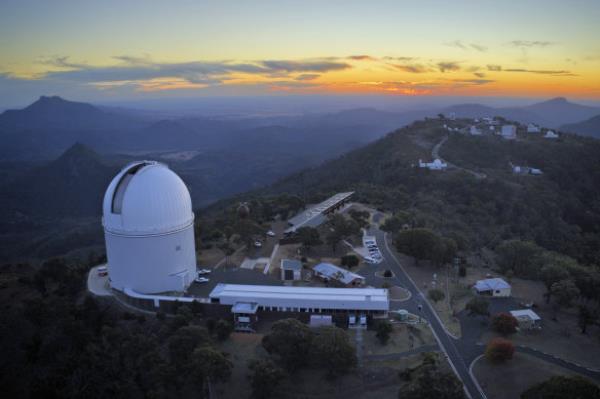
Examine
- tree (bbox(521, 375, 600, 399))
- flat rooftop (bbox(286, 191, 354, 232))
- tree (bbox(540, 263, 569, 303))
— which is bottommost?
flat rooftop (bbox(286, 191, 354, 232))

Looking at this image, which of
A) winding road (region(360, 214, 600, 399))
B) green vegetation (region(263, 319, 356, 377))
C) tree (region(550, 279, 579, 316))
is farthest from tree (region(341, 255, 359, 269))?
tree (region(550, 279, 579, 316))

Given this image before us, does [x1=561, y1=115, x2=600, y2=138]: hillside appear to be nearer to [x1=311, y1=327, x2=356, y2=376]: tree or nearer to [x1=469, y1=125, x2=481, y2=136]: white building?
[x1=469, y1=125, x2=481, y2=136]: white building

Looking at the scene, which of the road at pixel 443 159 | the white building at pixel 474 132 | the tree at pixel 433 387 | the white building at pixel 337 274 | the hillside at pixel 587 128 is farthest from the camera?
the hillside at pixel 587 128

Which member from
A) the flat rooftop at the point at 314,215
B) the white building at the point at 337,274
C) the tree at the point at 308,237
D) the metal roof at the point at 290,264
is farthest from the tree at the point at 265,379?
the flat rooftop at the point at 314,215

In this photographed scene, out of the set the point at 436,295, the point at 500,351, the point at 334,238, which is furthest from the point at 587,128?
the point at 500,351

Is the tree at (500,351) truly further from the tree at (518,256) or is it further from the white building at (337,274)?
the tree at (518,256)
